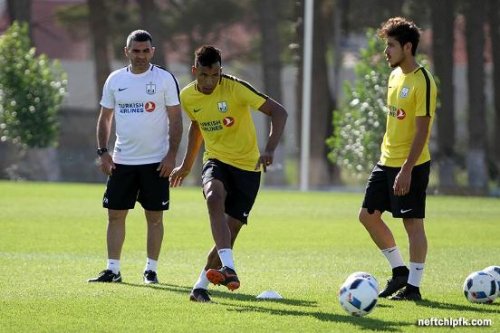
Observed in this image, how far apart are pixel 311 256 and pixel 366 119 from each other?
16.6 metres

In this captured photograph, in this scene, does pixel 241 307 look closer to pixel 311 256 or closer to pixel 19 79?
pixel 311 256

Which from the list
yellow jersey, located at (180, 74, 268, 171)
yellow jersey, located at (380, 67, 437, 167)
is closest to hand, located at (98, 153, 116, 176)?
yellow jersey, located at (180, 74, 268, 171)

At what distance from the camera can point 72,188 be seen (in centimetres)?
3058

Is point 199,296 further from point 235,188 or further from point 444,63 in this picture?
point 444,63

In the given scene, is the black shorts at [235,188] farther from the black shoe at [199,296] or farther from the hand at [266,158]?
the black shoe at [199,296]

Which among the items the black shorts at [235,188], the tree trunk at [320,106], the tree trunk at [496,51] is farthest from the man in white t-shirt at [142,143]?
the tree trunk at [496,51]

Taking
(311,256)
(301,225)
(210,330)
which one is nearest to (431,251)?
(311,256)

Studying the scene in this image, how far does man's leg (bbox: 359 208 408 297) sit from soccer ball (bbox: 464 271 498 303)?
852 millimetres

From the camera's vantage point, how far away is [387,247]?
11.2m

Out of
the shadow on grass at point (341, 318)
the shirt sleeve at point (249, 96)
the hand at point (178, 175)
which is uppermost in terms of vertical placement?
the shirt sleeve at point (249, 96)

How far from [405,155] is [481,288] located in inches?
52.2

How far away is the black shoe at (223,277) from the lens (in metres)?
9.81

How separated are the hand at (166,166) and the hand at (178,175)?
→ 0.51 meters
